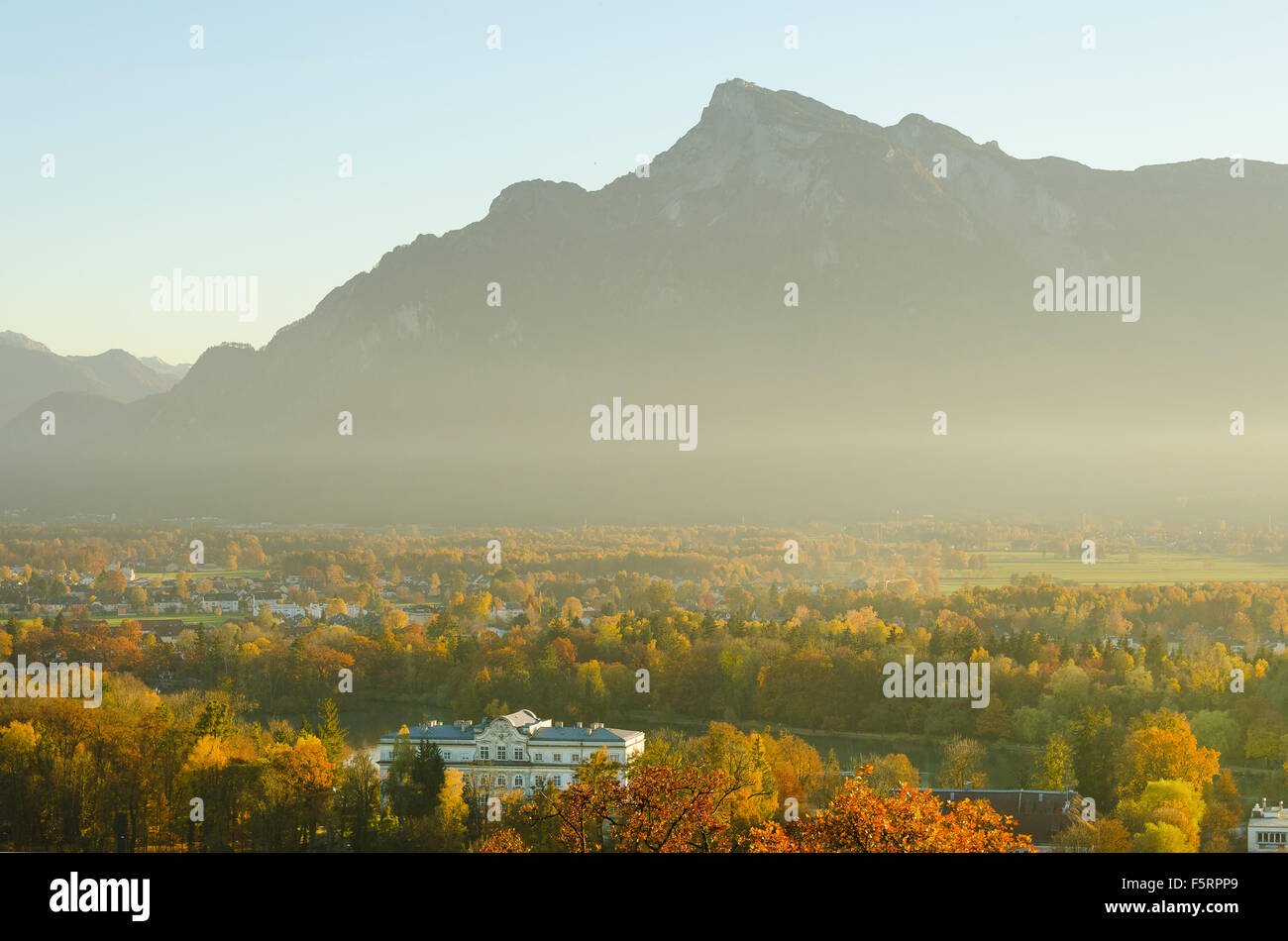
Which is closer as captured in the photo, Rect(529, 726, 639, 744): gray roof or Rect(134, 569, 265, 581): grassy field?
Rect(529, 726, 639, 744): gray roof

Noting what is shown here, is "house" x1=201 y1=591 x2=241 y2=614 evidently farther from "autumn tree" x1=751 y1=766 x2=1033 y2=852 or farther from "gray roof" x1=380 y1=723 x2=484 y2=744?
"autumn tree" x1=751 y1=766 x2=1033 y2=852

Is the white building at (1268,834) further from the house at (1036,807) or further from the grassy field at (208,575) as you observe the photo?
the grassy field at (208,575)

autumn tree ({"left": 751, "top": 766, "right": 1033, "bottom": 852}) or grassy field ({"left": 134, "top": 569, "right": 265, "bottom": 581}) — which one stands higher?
autumn tree ({"left": 751, "top": 766, "right": 1033, "bottom": 852})

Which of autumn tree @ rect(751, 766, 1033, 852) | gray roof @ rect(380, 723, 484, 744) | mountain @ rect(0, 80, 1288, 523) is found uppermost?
mountain @ rect(0, 80, 1288, 523)

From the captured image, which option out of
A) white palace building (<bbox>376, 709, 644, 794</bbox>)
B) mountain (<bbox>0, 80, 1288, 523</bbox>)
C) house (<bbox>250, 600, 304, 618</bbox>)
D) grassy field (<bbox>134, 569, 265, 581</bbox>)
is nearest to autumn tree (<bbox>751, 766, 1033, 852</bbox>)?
white palace building (<bbox>376, 709, 644, 794</bbox>)

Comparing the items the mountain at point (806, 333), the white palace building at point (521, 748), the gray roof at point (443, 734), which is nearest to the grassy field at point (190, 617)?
the gray roof at point (443, 734)

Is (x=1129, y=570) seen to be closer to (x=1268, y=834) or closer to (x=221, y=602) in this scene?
(x=221, y=602)
